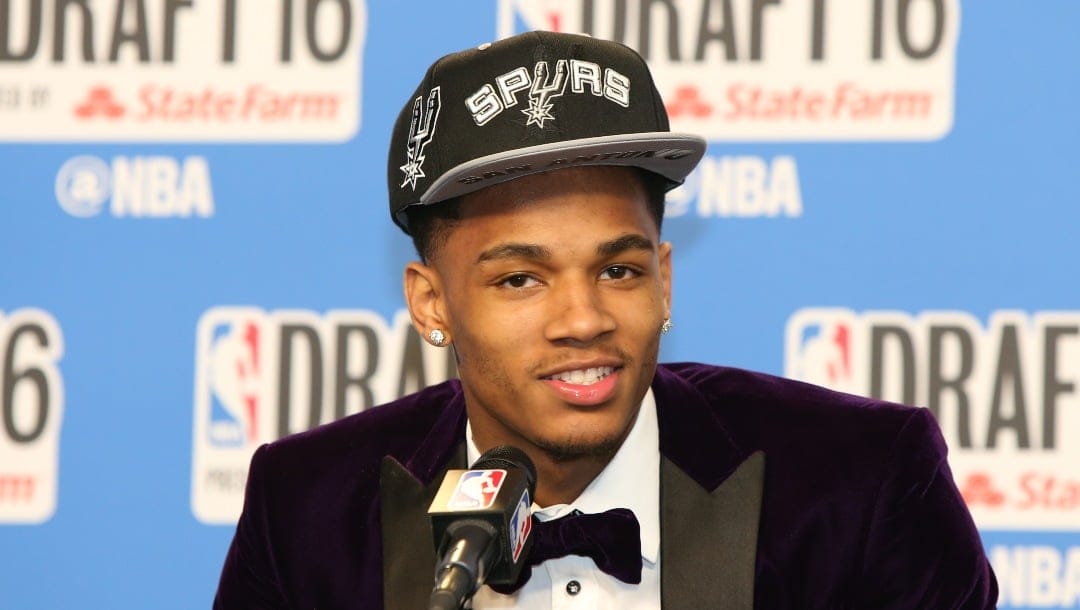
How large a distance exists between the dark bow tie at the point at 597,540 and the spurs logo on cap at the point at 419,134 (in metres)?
0.44

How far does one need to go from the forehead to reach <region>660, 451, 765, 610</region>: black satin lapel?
0.32 metres

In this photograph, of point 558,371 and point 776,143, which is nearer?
point 558,371

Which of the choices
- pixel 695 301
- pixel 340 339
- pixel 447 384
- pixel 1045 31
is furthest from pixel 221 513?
pixel 1045 31

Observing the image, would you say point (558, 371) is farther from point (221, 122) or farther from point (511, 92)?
point (221, 122)

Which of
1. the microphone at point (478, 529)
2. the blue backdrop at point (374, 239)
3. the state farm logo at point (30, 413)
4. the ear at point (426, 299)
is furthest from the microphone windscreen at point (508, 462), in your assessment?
the state farm logo at point (30, 413)

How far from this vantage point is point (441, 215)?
1.75m

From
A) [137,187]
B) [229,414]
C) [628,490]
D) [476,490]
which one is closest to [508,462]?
[476,490]

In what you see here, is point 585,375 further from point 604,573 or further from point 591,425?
point 604,573

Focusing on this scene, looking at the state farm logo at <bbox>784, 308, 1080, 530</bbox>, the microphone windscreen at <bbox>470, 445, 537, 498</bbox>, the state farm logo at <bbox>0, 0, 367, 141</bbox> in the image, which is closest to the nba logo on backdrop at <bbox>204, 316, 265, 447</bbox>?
the state farm logo at <bbox>0, 0, 367, 141</bbox>

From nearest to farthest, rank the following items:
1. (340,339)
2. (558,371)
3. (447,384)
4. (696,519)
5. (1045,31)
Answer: (558,371) < (696,519) < (447,384) < (1045,31) < (340,339)

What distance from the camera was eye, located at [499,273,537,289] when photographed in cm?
166

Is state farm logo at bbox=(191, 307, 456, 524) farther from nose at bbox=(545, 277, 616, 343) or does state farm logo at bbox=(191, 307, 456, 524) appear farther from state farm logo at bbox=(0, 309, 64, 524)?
nose at bbox=(545, 277, 616, 343)

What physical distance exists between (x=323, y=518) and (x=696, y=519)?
50 cm

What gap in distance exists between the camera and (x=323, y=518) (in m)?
1.89
